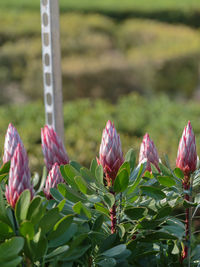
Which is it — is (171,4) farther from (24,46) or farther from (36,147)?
(36,147)

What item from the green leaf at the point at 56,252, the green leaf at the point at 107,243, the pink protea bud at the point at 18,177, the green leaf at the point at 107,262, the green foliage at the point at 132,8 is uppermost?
the green foliage at the point at 132,8

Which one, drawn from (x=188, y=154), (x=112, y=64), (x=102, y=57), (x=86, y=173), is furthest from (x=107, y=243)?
(x=102, y=57)

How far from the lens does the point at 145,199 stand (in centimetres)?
101

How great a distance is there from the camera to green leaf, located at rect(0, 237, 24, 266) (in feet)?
2.23

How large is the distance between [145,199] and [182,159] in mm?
137

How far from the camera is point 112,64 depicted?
7176 mm

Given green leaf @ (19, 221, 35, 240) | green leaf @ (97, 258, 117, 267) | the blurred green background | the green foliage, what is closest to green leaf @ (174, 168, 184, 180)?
green leaf @ (97, 258, 117, 267)

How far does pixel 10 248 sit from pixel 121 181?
0.82 feet

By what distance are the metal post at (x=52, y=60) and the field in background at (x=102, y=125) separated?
1.47m

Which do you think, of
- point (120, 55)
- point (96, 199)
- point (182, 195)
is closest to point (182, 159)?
point (182, 195)

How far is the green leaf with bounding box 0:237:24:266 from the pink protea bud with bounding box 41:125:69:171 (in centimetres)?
36

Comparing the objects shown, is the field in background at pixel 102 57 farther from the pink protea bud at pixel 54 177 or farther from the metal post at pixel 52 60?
the pink protea bud at pixel 54 177

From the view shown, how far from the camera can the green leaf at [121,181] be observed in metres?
0.82

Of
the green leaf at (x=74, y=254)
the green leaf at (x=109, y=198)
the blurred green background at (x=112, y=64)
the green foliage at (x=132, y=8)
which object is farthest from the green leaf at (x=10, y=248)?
the green foliage at (x=132, y=8)
